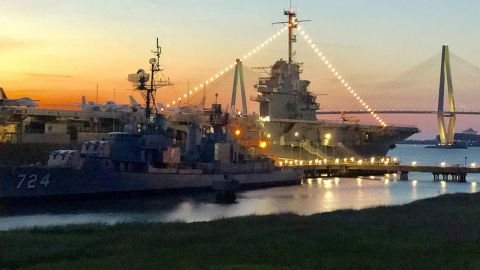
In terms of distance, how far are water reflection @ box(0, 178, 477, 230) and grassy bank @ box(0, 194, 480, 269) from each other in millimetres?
10360

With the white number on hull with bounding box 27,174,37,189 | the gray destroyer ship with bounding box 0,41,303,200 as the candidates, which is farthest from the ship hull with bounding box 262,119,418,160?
the white number on hull with bounding box 27,174,37,189

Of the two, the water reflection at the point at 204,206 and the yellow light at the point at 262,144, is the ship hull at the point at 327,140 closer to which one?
the yellow light at the point at 262,144

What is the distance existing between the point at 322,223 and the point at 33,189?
73.9 feet

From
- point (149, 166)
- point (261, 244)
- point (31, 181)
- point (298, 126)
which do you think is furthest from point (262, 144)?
point (261, 244)

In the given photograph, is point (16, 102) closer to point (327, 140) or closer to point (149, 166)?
point (149, 166)

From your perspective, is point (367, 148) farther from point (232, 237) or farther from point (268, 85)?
point (232, 237)

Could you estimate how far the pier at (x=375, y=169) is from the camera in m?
62.7

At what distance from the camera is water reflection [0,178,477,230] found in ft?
102

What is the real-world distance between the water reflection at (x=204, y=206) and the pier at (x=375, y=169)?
8.30 metres

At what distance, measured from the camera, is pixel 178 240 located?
16.0 meters

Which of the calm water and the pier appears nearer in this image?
the calm water

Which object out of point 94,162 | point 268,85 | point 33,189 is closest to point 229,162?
point 94,162

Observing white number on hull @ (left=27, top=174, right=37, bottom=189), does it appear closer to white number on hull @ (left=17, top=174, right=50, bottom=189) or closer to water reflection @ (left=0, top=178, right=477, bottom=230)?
white number on hull @ (left=17, top=174, right=50, bottom=189)

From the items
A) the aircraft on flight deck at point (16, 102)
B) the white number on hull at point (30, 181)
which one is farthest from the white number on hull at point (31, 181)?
the aircraft on flight deck at point (16, 102)
